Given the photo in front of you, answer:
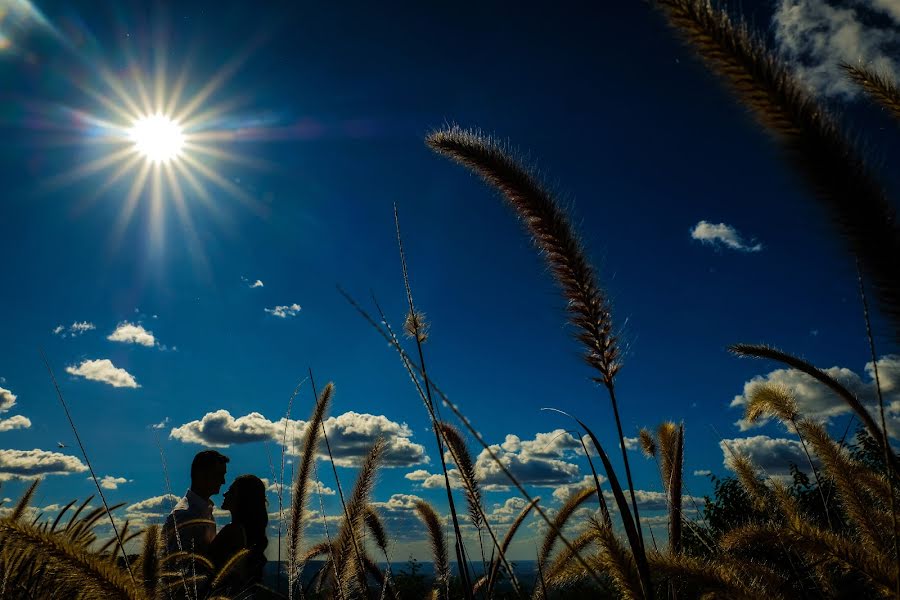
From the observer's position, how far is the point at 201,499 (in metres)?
5.38

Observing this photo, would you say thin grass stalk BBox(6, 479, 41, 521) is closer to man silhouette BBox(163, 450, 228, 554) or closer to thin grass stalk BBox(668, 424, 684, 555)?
man silhouette BBox(163, 450, 228, 554)

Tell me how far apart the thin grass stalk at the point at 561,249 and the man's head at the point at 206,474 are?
14.8 feet

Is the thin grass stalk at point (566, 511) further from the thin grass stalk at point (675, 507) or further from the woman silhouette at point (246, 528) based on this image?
the woman silhouette at point (246, 528)

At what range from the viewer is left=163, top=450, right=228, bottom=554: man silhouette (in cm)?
498

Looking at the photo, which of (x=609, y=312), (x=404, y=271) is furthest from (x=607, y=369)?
(x=404, y=271)

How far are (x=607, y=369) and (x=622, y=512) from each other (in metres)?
0.62

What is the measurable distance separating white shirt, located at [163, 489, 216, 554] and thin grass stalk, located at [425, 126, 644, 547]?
4.06m

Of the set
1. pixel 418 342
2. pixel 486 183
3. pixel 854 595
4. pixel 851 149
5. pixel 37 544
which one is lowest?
pixel 854 595

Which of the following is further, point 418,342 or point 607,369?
point 418,342

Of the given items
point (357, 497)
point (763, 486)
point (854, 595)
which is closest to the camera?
point (854, 595)

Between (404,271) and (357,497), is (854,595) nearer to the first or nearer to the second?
(404,271)

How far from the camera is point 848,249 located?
0.85 metres

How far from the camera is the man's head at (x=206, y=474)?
543cm

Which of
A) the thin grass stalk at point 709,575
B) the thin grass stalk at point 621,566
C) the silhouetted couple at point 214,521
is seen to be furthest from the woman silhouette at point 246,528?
the thin grass stalk at point 621,566
